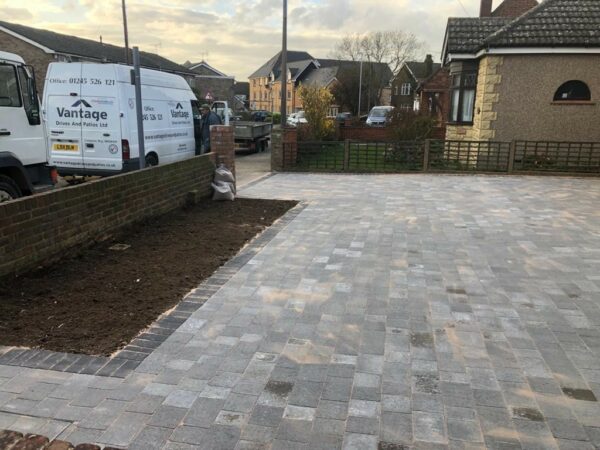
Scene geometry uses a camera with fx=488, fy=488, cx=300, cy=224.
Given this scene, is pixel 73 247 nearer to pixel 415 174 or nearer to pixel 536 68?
pixel 415 174

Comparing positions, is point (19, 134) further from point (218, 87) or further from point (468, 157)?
point (218, 87)

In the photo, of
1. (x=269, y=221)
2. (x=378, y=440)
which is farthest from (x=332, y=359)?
(x=269, y=221)

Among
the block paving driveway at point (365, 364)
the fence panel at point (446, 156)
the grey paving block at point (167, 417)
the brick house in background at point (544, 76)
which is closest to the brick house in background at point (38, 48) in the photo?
the fence panel at point (446, 156)

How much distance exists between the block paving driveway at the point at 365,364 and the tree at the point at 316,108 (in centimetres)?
1417

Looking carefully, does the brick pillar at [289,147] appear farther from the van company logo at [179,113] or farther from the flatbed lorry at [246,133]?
the flatbed lorry at [246,133]

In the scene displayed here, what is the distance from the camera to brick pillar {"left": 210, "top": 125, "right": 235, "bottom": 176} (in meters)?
10.5

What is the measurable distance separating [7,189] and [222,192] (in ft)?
12.7

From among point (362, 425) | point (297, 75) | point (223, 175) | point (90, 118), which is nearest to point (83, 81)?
point (90, 118)

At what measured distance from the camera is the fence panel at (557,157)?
47.6ft

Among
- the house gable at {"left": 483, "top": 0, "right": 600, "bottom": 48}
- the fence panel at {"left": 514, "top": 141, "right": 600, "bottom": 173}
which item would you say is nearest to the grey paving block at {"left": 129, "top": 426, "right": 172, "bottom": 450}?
the fence panel at {"left": 514, "top": 141, "right": 600, "bottom": 173}

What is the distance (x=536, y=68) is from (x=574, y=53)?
109cm

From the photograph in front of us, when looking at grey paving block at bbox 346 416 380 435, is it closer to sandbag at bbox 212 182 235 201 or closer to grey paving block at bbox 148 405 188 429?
grey paving block at bbox 148 405 188 429

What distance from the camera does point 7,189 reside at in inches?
287

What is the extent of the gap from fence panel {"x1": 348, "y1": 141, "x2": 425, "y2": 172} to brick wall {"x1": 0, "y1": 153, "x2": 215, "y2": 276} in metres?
7.81
